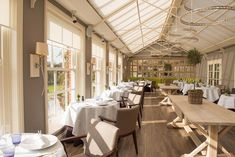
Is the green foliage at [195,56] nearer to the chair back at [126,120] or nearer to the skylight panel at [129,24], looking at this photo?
the skylight panel at [129,24]

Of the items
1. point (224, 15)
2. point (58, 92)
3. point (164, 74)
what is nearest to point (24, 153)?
point (58, 92)

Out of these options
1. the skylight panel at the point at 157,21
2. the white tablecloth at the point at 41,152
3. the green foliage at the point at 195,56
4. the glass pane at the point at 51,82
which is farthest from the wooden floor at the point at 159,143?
the green foliage at the point at 195,56

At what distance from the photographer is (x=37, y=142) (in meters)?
2.04

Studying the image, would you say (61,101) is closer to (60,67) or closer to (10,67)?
(60,67)

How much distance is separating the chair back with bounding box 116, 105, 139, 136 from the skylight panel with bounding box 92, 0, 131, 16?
115 inches

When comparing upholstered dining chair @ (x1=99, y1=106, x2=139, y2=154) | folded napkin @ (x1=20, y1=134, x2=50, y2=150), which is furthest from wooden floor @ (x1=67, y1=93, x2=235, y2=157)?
folded napkin @ (x1=20, y1=134, x2=50, y2=150)

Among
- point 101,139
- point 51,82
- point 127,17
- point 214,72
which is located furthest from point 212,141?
point 214,72

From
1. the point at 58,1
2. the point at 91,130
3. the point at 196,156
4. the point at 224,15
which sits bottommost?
the point at 196,156

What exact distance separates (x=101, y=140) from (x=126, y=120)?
1.20m

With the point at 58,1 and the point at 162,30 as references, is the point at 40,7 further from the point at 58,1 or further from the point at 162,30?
the point at 162,30

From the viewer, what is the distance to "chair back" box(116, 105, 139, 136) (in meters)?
3.54

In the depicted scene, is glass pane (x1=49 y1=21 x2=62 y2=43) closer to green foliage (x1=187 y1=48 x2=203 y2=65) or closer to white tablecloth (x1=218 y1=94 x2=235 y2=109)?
white tablecloth (x1=218 y1=94 x2=235 y2=109)

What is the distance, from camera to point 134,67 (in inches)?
758

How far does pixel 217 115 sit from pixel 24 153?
2530mm
